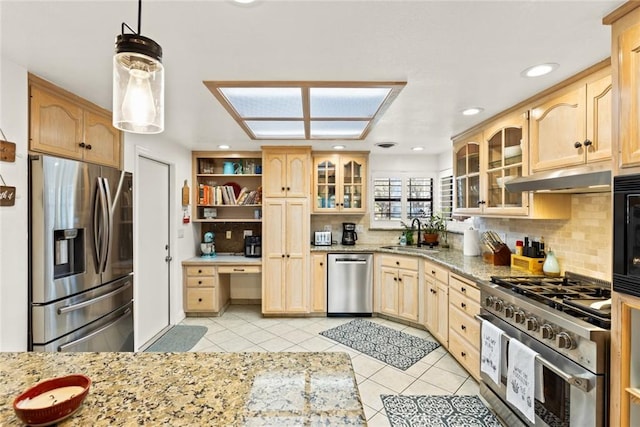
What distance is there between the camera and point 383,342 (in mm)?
3291

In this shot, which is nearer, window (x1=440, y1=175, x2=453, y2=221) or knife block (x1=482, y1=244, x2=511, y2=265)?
knife block (x1=482, y1=244, x2=511, y2=265)

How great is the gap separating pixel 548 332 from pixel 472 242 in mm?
1855

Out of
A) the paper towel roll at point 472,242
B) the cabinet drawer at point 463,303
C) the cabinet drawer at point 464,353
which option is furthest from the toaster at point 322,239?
the cabinet drawer at point 464,353

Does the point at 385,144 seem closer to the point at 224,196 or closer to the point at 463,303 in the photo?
the point at 463,303

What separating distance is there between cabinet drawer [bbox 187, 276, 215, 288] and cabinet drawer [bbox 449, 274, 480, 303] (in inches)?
116

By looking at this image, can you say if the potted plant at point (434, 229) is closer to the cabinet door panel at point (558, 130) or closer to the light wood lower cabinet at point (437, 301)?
the light wood lower cabinet at point (437, 301)

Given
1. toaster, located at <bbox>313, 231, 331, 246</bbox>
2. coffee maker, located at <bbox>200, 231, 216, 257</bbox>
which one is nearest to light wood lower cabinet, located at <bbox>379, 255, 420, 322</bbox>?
toaster, located at <bbox>313, 231, 331, 246</bbox>

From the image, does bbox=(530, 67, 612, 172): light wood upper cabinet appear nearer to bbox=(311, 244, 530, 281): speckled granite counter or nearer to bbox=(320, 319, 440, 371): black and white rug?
bbox=(311, 244, 530, 281): speckled granite counter

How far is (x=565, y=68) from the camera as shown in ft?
5.85

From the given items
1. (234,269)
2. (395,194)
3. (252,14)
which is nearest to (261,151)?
(234,269)

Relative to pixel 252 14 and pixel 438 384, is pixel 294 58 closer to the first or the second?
pixel 252 14

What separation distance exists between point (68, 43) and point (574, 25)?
96.8 inches

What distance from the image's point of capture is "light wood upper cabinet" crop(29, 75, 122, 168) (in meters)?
1.92

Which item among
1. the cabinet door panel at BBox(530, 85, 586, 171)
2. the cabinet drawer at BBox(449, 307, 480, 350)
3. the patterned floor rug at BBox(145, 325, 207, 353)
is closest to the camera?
the cabinet door panel at BBox(530, 85, 586, 171)
